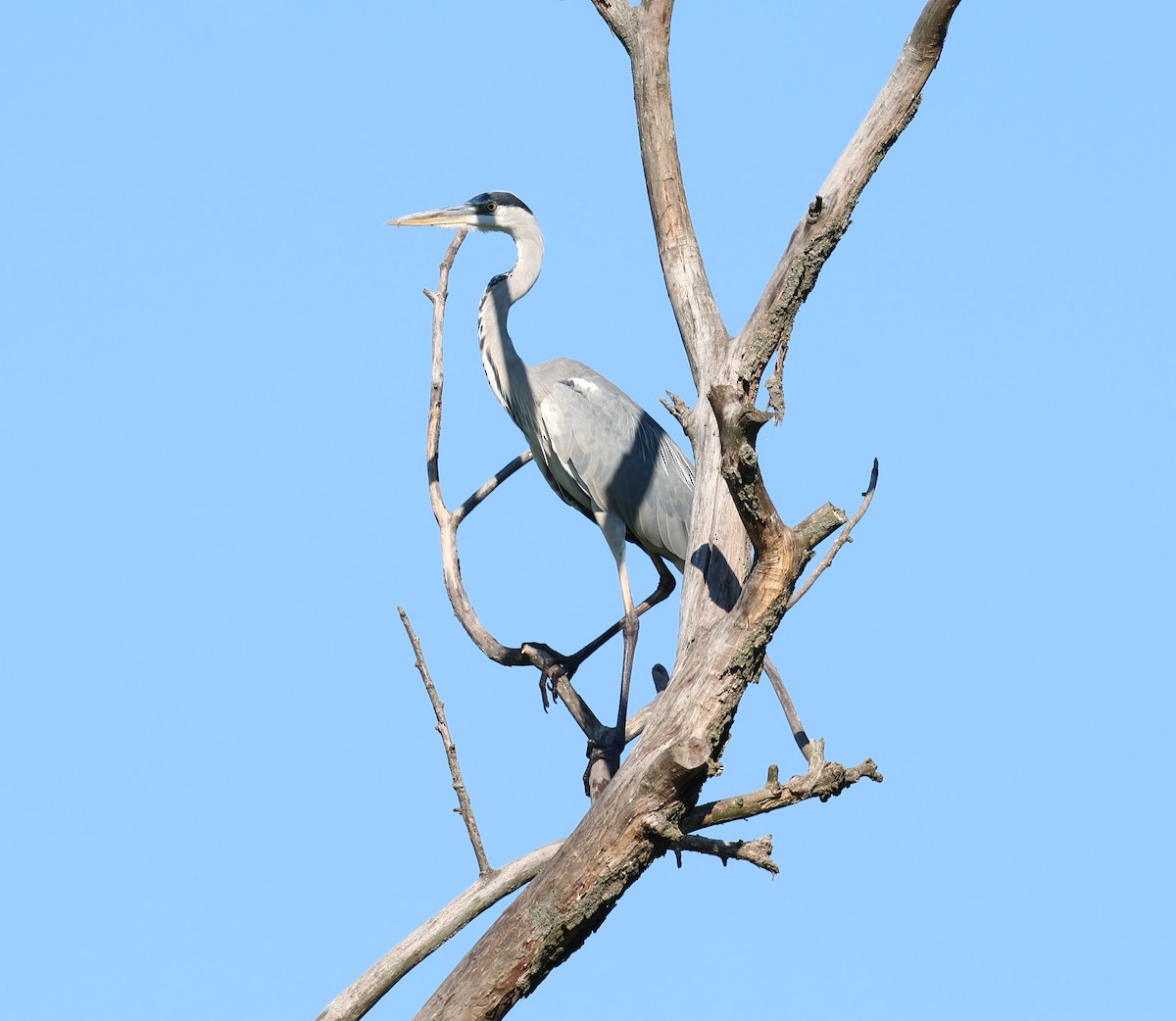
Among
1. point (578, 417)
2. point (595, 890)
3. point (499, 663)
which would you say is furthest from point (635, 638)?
point (595, 890)

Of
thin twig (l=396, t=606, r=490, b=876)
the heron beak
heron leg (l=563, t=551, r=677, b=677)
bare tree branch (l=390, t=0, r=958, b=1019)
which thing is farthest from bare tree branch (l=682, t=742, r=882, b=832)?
the heron beak

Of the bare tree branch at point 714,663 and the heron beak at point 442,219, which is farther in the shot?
the heron beak at point 442,219

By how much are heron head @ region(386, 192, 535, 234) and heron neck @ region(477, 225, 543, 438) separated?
0.07 m

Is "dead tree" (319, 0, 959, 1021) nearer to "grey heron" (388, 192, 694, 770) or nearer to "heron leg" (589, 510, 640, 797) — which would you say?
"heron leg" (589, 510, 640, 797)

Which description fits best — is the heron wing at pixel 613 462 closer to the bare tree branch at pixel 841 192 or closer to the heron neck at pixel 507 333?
the heron neck at pixel 507 333

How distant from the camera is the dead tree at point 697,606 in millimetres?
3758

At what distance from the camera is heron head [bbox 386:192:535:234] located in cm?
727

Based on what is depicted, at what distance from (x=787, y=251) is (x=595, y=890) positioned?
6.52 ft

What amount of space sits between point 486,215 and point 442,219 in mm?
244

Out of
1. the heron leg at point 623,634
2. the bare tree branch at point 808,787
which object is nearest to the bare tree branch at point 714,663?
the bare tree branch at point 808,787

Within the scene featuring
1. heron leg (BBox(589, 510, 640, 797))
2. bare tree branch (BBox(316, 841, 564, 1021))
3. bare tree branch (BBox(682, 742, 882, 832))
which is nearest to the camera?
bare tree branch (BBox(682, 742, 882, 832))

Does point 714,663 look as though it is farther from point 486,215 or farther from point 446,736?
point 486,215

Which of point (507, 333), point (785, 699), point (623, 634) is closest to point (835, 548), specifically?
point (785, 699)

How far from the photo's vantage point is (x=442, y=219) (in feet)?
23.9
